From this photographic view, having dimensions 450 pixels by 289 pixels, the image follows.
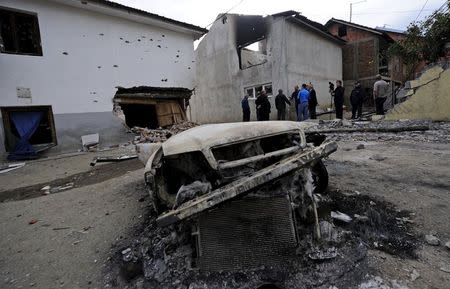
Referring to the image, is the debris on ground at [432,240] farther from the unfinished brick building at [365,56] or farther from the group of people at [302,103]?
the unfinished brick building at [365,56]

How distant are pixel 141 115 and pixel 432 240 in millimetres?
11825

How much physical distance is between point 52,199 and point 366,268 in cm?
449

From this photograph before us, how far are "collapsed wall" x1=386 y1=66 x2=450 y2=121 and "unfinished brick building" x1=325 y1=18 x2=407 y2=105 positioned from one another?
31.0 ft

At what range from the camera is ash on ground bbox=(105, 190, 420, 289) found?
1.91 m

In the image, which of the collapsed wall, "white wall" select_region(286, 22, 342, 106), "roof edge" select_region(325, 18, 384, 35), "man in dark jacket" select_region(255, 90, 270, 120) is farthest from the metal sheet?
"roof edge" select_region(325, 18, 384, 35)

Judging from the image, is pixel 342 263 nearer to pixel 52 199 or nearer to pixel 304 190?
pixel 304 190

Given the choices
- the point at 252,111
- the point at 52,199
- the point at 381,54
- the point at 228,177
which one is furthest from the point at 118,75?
the point at 381,54

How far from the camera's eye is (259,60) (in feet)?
62.0

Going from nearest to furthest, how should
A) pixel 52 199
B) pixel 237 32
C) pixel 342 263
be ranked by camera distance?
1. pixel 342 263
2. pixel 52 199
3. pixel 237 32

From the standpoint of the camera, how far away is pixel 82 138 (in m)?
8.92

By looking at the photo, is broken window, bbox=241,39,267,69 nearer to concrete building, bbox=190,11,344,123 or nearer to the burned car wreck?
concrete building, bbox=190,11,344,123

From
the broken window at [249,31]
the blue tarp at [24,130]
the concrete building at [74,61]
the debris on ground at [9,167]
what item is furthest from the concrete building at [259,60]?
the debris on ground at [9,167]

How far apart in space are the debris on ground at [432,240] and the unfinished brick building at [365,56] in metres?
A: 17.7

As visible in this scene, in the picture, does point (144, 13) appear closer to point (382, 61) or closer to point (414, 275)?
point (414, 275)
